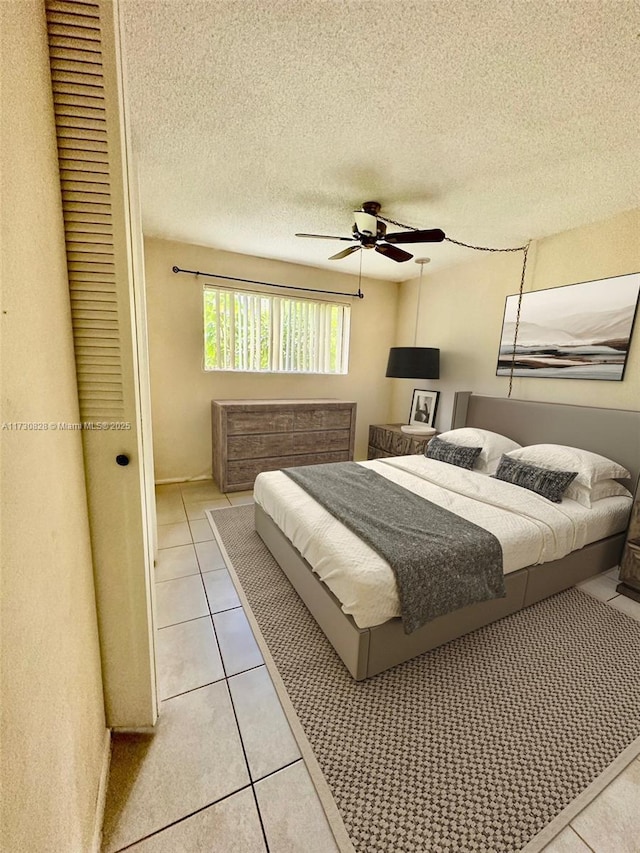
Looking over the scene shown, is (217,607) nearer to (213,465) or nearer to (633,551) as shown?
(213,465)

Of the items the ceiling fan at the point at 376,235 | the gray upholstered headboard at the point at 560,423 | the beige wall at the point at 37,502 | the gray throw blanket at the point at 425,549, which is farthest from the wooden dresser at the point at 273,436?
the beige wall at the point at 37,502

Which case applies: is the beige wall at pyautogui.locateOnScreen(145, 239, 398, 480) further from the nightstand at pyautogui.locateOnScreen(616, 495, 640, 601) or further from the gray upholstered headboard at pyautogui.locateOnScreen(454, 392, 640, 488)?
the nightstand at pyautogui.locateOnScreen(616, 495, 640, 601)

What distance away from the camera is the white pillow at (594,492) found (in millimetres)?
2210

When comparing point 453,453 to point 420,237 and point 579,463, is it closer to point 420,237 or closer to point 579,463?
point 579,463

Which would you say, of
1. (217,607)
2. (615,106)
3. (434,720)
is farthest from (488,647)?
(615,106)

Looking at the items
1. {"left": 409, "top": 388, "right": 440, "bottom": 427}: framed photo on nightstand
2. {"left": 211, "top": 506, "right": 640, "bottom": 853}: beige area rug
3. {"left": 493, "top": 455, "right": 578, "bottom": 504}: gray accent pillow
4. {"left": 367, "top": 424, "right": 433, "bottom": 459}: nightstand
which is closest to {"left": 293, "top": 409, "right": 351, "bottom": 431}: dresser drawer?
{"left": 367, "top": 424, "right": 433, "bottom": 459}: nightstand

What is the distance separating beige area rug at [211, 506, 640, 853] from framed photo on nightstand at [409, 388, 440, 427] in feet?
8.33

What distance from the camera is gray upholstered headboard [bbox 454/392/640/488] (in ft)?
7.80

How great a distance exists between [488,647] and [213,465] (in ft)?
10.3

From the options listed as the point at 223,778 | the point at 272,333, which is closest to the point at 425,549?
the point at 223,778

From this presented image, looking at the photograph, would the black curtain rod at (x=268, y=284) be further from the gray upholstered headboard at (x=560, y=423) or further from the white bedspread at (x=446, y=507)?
the white bedspread at (x=446, y=507)

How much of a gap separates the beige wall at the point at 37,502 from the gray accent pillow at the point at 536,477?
2592mm

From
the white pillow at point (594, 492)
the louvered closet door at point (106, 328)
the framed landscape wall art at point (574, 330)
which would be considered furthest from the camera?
the framed landscape wall art at point (574, 330)

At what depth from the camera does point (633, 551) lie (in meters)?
2.06
